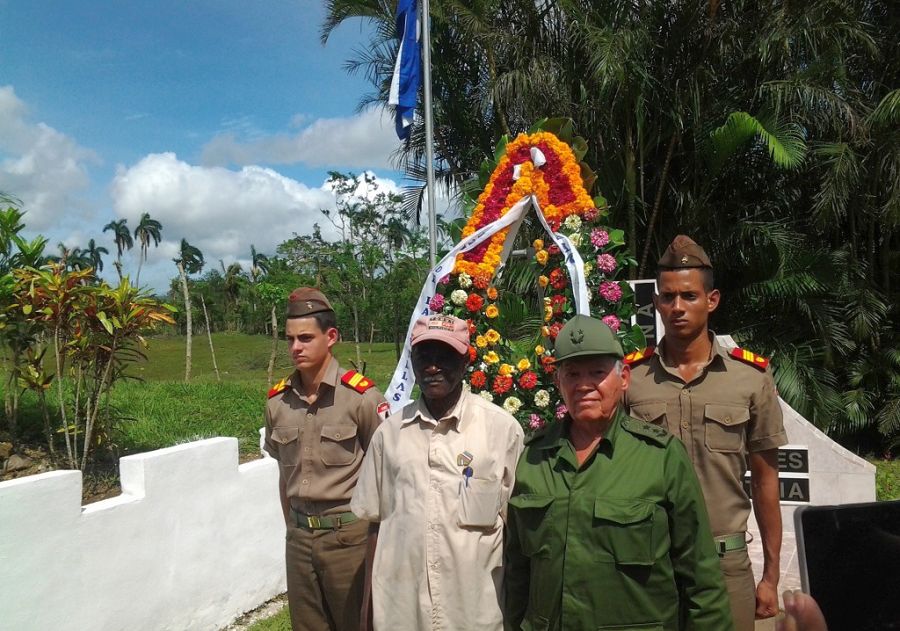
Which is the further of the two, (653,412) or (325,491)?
(325,491)

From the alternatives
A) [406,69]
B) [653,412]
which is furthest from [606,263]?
[406,69]

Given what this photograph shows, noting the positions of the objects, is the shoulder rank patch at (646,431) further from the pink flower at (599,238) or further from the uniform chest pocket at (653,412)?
the pink flower at (599,238)

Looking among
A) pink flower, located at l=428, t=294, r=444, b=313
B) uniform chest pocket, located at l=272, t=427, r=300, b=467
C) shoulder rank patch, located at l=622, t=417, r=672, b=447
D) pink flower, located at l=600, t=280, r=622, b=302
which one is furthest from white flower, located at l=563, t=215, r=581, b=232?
shoulder rank patch, located at l=622, t=417, r=672, b=447

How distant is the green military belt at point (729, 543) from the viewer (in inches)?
88.0

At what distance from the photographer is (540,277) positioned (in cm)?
393

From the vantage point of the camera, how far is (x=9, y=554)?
3156 millimetres

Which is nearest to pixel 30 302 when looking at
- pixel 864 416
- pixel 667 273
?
pixel 667 273

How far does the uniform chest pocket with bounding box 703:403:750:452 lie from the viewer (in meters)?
2.27

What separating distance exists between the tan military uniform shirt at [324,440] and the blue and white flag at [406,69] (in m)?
4.81

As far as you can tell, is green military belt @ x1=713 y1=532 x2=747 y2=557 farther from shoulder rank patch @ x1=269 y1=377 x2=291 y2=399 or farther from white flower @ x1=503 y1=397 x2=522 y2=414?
shoulder rank patch @ x1=269 y1=377 x2=291 y2=399

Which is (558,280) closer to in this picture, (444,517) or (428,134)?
(444,517)

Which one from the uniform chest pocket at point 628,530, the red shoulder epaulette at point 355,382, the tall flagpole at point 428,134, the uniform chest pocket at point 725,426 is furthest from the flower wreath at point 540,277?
the tall flagpole at point 428,134

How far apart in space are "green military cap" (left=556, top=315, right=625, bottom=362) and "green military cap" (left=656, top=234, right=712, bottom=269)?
2.11 ft

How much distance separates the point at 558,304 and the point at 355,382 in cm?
135
